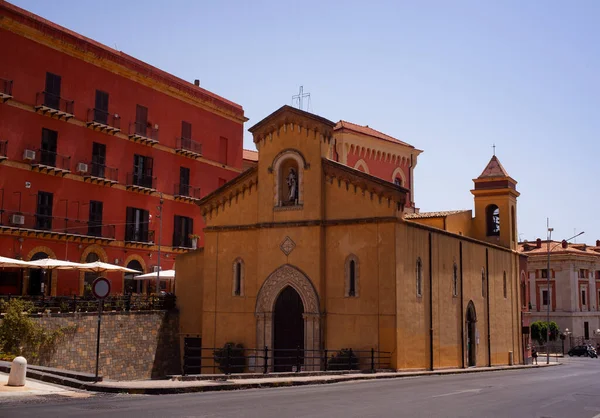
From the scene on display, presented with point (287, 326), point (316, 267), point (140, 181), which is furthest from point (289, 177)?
point (140, 181)

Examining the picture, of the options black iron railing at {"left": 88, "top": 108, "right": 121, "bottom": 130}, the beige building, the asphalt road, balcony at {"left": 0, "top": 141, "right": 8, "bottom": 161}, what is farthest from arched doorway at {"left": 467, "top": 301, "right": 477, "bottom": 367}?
the beige building

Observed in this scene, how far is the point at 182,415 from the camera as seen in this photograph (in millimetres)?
12414

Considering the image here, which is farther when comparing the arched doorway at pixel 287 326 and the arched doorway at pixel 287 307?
the arched doorway at pixel 287 326

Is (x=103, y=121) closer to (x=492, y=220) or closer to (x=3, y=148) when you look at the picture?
(x=3, y=148)

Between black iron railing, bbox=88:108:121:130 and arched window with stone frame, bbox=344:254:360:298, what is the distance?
1844 centimetres

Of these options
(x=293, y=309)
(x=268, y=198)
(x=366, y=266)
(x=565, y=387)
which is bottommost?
(x=565, y=387)

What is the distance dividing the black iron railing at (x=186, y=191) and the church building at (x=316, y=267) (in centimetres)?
1084

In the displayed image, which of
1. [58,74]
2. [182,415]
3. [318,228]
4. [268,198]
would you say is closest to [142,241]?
[58,74]

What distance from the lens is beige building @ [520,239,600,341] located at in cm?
7606

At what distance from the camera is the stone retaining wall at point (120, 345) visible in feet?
86.4

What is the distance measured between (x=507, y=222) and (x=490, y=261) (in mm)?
4180

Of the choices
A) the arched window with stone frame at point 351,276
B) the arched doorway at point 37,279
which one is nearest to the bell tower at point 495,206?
the arched window with stone frame at point 351,276

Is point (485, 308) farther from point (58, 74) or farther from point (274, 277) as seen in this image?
point (58, 74)

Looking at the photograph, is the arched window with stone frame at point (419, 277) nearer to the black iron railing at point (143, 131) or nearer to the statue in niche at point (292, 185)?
the statue in niche at point (292, 185)
